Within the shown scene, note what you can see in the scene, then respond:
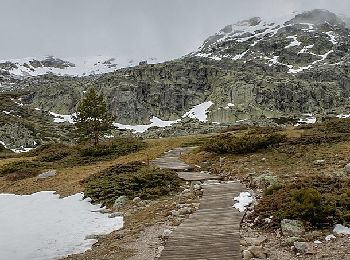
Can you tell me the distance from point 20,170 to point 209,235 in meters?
23.5

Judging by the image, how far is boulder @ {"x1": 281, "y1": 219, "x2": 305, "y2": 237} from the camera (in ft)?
39.4

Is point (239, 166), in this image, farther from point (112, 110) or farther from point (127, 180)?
point (112, 110)

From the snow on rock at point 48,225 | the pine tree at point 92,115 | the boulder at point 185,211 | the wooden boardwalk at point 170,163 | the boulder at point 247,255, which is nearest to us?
the boulder at point 247,255

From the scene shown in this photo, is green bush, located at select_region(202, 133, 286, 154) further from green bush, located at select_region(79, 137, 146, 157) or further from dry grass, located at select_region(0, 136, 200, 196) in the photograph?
green bush, located at select_region(79, 137, 146, 157)

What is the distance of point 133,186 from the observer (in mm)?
20422

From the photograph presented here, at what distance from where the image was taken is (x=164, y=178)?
21.4m

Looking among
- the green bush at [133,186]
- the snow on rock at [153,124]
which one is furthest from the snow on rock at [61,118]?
the green bush at [133,186]

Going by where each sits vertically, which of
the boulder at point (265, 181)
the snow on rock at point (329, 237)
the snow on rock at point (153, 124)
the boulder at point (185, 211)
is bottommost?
the snow on rock at point (329, 237)

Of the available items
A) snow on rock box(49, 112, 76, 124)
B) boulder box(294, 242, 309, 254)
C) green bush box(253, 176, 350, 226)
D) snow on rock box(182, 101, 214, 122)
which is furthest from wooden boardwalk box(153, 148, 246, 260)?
snow on rock box(49, 112, 76, 124)

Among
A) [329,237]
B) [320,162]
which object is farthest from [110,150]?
[329,237]

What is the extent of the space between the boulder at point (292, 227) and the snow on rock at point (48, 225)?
587cm

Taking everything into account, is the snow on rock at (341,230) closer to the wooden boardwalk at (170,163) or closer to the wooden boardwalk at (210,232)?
the wooden boardwalk at (210,232)

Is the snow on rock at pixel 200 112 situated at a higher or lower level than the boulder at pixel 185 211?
higher

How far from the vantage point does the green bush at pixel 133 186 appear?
19562mm
